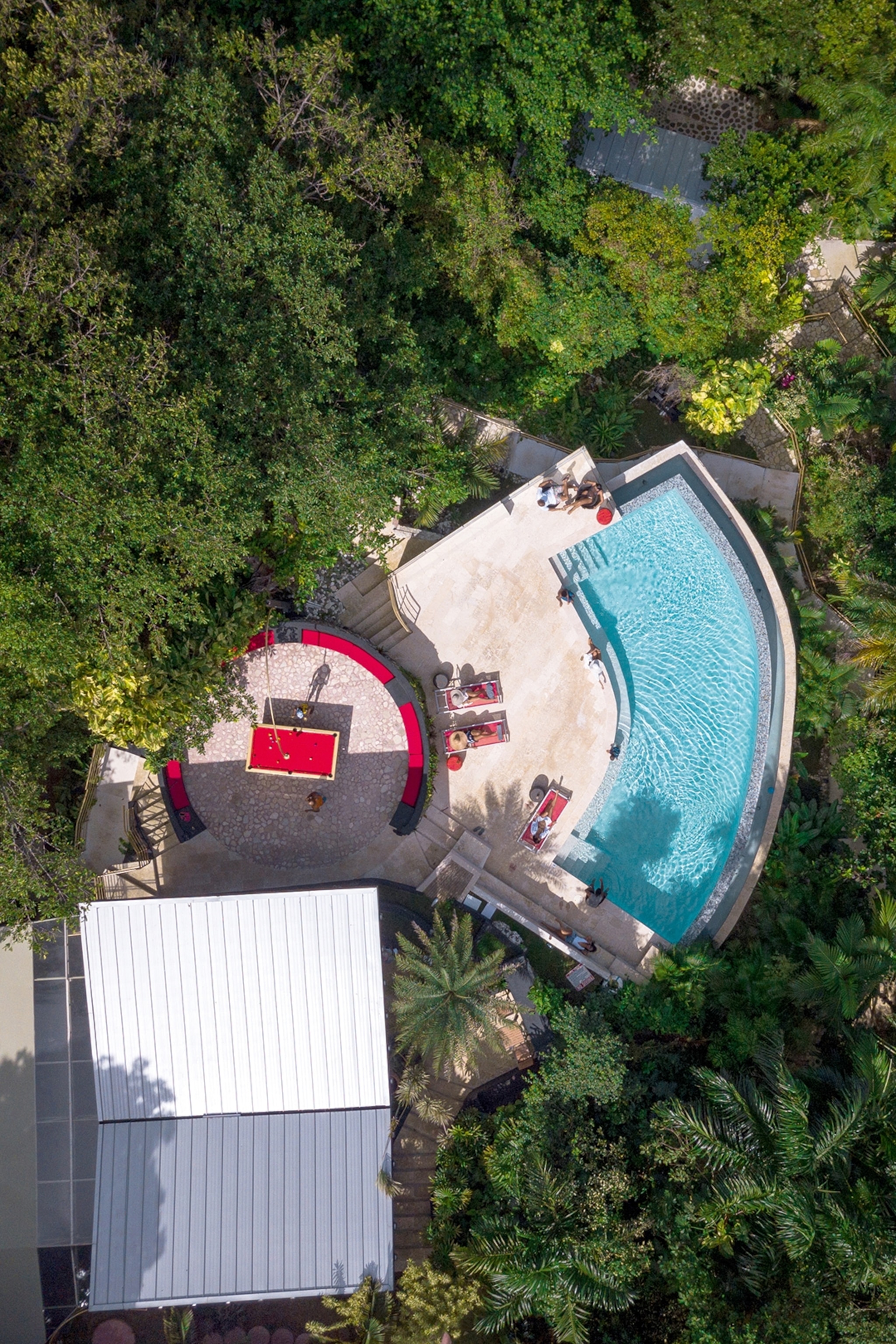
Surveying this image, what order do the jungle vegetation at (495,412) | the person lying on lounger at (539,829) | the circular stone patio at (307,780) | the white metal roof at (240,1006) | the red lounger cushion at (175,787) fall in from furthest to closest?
the person lying on lounger at (539,829), the circular stone patio at (307,780), the red lounger cushion at (175,787), the white metal roof at (240,1006), the jungle vegetation at (495,412)

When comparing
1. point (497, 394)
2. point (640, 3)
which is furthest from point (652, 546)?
point (640, 3)

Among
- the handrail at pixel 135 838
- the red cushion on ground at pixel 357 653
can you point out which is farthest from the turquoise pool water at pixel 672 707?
the handrail at pixel 135 838

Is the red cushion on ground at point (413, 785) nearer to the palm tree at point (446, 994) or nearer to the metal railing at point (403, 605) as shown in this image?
the palm tree at point (446, 994)

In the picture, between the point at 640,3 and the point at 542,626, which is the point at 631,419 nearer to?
the point at 542,626

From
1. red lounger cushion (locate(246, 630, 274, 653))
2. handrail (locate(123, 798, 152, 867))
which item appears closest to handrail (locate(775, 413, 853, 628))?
red lounger cushion (locate(246, 630, 274, 653))

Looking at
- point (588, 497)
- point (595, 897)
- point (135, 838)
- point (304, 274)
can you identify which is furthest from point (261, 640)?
point (595, 897)
